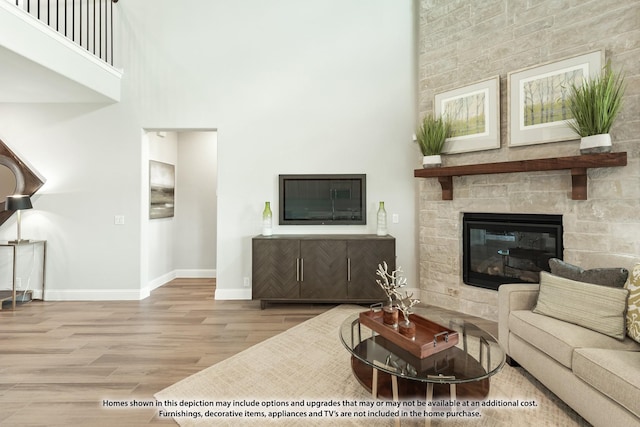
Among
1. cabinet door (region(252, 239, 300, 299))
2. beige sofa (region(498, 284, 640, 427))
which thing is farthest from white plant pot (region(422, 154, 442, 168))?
cabinet door (region(252, 239, 300, 299))

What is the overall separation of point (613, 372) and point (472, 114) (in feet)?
8.90

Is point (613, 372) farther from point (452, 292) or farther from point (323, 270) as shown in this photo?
point (323, 270)

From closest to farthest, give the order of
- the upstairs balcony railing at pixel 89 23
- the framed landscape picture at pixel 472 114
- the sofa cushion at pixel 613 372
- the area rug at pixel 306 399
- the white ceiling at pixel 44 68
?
the sofa cushion at pixel 613 372 → the area rug at pixel 306 399 → the white ceiling at pixel 44 68 → the framed landscape picture at pixel 472 114 → the upstairs balcony railing at pixel 89 23

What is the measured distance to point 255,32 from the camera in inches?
160

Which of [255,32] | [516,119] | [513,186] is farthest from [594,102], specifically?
[255,32]

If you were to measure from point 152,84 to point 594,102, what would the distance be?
4.87 metres

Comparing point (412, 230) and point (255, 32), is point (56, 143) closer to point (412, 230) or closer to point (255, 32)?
point (255, 32)

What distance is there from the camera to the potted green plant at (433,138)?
3.52m

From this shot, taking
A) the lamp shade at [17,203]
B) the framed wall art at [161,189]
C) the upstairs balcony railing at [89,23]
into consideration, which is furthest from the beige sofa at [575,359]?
the upstairs balcony railing at [89,23]

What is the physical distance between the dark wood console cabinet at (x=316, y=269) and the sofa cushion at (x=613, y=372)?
6.69 feet

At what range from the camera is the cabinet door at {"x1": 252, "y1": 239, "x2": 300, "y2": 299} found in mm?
3627

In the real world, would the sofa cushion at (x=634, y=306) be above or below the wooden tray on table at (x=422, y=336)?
above

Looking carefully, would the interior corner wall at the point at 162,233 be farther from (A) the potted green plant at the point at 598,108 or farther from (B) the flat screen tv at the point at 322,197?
(A) the potted green plant at the point at 598,108

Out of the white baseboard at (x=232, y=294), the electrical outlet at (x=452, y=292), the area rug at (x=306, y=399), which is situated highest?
the electrical outlet at (x=452, y=292)
